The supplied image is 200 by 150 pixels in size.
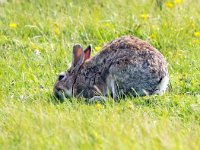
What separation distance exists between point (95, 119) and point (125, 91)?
1.40m

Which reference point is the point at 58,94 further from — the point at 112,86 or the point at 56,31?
the point at 56,31

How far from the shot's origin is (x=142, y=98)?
7262 mm

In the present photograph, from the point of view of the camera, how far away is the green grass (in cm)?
543

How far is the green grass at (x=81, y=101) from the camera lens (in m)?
5.43

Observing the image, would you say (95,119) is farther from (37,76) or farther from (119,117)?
(37,76)

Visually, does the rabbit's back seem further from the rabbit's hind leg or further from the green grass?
the green grass

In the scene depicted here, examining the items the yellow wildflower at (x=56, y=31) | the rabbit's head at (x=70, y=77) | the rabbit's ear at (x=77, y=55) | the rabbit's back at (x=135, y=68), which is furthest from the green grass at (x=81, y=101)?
the rabbit's ear at (x=77, y=55)

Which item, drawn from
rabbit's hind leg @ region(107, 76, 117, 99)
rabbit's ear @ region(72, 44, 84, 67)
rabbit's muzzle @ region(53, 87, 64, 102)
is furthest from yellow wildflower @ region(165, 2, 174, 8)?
rabbit's muzzle @ region(53, 87, 64, 102)

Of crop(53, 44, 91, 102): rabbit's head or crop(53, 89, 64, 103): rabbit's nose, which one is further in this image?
crop(53, 44, 91, 102): rabbit's head

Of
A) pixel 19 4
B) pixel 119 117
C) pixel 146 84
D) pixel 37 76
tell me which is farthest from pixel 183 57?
pixel 19 4

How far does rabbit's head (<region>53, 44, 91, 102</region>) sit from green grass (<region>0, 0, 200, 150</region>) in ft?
0.44

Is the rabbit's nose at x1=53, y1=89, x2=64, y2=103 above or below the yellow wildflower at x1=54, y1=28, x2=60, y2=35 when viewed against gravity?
below

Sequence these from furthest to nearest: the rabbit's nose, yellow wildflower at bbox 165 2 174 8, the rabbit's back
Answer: yellow wildflower at bbox 165 2 174 8 → the rabbit's nose → the rabbit's back

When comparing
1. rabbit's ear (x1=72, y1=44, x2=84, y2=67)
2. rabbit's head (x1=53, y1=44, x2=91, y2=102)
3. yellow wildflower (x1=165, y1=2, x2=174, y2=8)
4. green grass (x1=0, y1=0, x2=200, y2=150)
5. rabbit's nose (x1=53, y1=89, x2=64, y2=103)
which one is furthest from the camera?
yellow wildflower (x1=165, y1=2, x2=174, y2=8)
